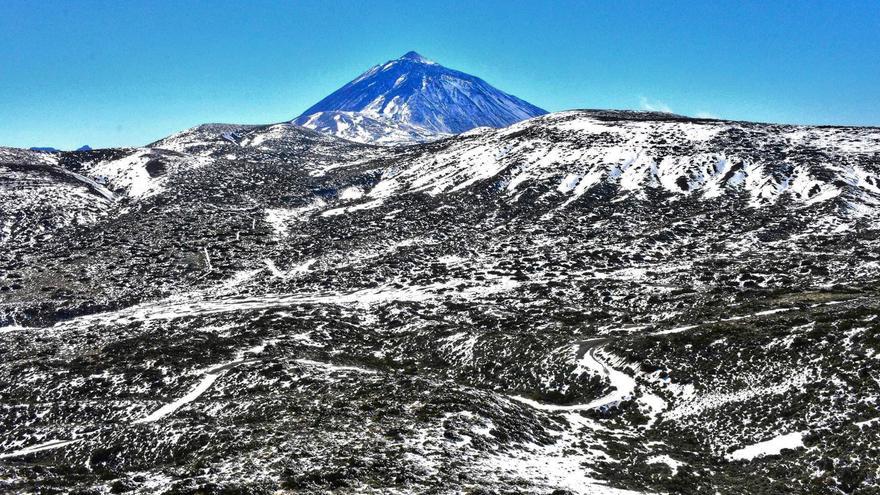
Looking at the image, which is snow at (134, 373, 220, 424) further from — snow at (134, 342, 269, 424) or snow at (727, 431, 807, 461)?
snow at (727, 431, 807, 461)

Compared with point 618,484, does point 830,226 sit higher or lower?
higher

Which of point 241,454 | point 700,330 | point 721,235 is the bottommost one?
point 241,454

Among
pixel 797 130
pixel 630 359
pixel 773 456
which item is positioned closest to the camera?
pixel 773 456

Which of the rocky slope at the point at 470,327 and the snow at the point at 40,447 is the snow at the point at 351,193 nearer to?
the rocky slope at the point at 470,327

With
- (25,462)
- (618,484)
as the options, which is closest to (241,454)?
(25,462)

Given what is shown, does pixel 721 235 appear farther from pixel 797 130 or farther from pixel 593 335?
pixel 797 130

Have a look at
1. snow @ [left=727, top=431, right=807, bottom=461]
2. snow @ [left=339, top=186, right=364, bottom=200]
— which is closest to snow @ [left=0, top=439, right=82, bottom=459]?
snow @ [left=727, top=431, right=807, bottom=461]

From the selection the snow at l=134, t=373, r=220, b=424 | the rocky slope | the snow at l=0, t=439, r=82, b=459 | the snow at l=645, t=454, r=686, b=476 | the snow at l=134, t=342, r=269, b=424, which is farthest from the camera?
the snow at l=134, t=342, r=269, b=424
